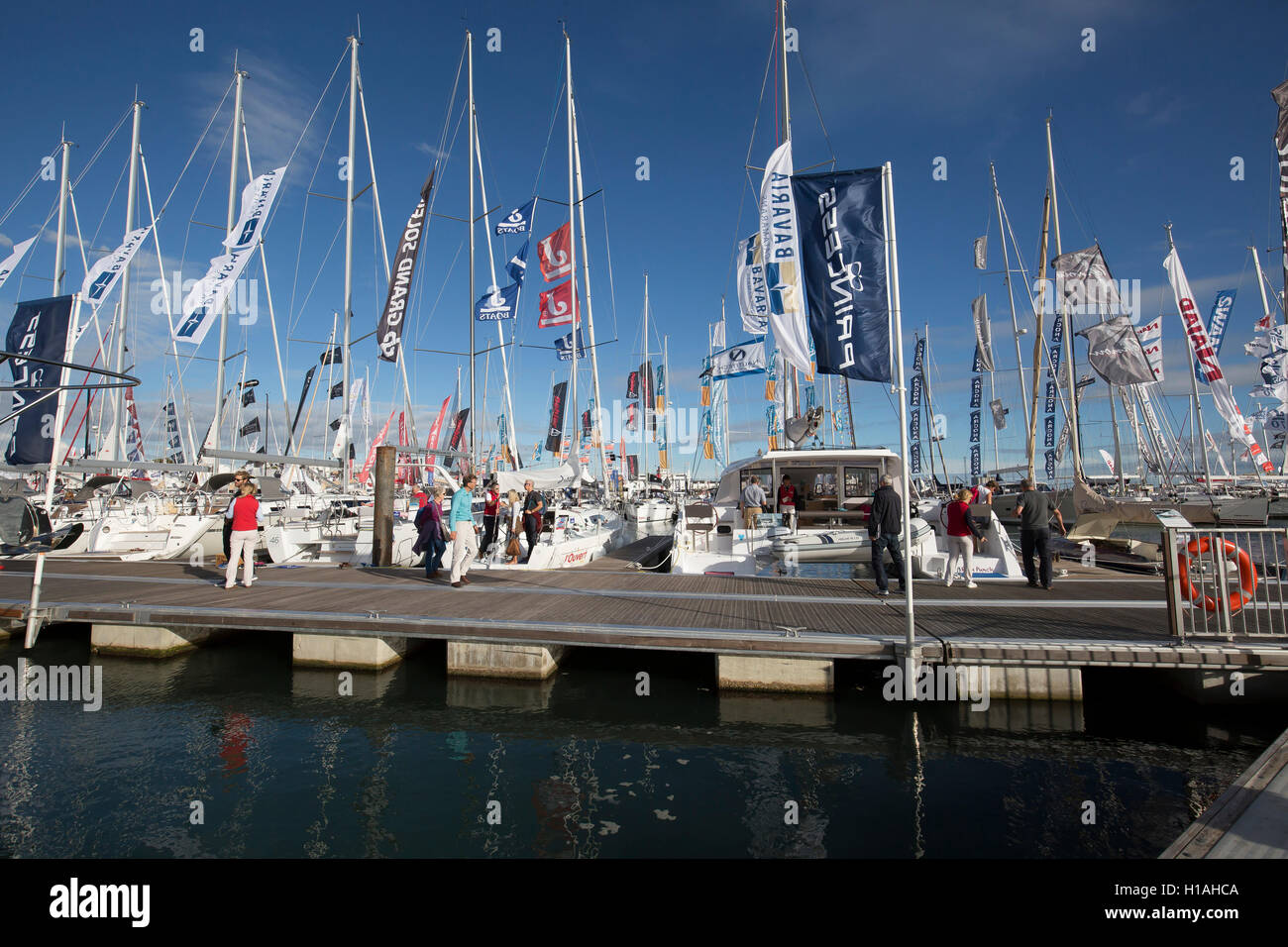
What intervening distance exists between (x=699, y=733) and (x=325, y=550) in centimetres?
1179

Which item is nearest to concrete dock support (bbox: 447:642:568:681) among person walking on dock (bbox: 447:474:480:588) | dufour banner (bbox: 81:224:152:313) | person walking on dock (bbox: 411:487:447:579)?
person walking on dock (bbox: 447:474:480:588)

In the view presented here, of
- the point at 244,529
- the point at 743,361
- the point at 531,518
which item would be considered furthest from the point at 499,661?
the point at 743,361

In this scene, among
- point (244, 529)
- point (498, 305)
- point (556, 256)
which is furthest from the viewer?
point (556, 256)

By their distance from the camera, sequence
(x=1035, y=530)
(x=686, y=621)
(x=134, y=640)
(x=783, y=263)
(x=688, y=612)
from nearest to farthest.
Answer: (x=686, y=621)
(x=688, y=612)
(x=134, y=640)
(x=1035, y=530)
(x=783, y=263)

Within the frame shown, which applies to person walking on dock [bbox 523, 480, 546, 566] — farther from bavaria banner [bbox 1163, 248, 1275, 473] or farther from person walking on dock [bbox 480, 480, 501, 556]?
bavaria banner [bbox 1163, 248, 1275, 473]

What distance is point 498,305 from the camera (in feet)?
62.0

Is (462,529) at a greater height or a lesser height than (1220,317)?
lesser

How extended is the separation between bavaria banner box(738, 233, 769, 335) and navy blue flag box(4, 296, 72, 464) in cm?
1589

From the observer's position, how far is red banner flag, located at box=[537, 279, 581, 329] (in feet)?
64.2

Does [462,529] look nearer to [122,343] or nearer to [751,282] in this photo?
[751,282]

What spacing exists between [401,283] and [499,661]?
13247 mm
